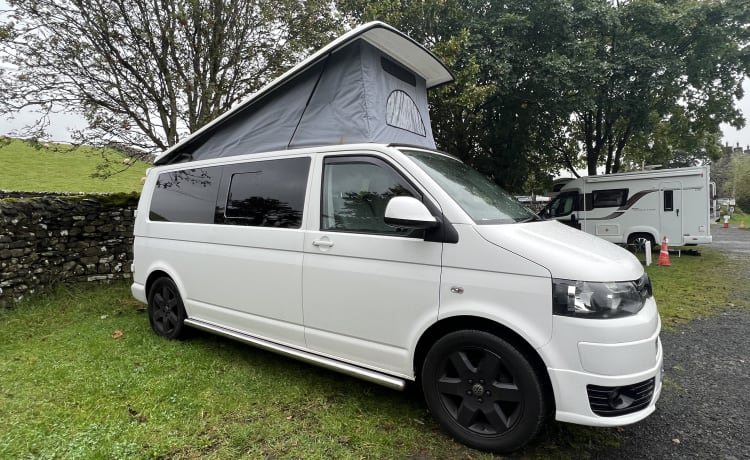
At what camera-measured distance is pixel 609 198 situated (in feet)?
40.8

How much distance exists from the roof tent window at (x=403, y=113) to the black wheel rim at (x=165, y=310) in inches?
121

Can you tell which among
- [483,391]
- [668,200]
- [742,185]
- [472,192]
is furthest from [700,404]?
[742,185]

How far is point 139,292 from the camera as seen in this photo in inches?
187

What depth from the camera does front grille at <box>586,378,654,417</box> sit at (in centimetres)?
220

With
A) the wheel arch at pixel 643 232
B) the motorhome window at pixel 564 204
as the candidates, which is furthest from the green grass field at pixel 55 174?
the wheel arch at pixel 643 232

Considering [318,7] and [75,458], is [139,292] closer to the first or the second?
[75,458]

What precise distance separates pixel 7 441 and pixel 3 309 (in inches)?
154

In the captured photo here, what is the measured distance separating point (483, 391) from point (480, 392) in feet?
0.07

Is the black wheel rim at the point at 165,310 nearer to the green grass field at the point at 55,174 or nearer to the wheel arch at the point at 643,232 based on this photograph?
the green grass field at the point at 55,174

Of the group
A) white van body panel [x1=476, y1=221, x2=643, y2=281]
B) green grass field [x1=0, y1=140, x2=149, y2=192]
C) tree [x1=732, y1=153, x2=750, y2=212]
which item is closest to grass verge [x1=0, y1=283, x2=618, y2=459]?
white van body panel [x1=476, y1=221, x2=643, y2=281]

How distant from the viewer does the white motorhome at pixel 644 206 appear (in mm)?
11047

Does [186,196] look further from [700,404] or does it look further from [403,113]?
[700,404]

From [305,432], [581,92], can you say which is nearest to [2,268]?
[305,432]

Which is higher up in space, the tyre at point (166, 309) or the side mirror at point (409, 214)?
the side mirror at point (409, 214)
